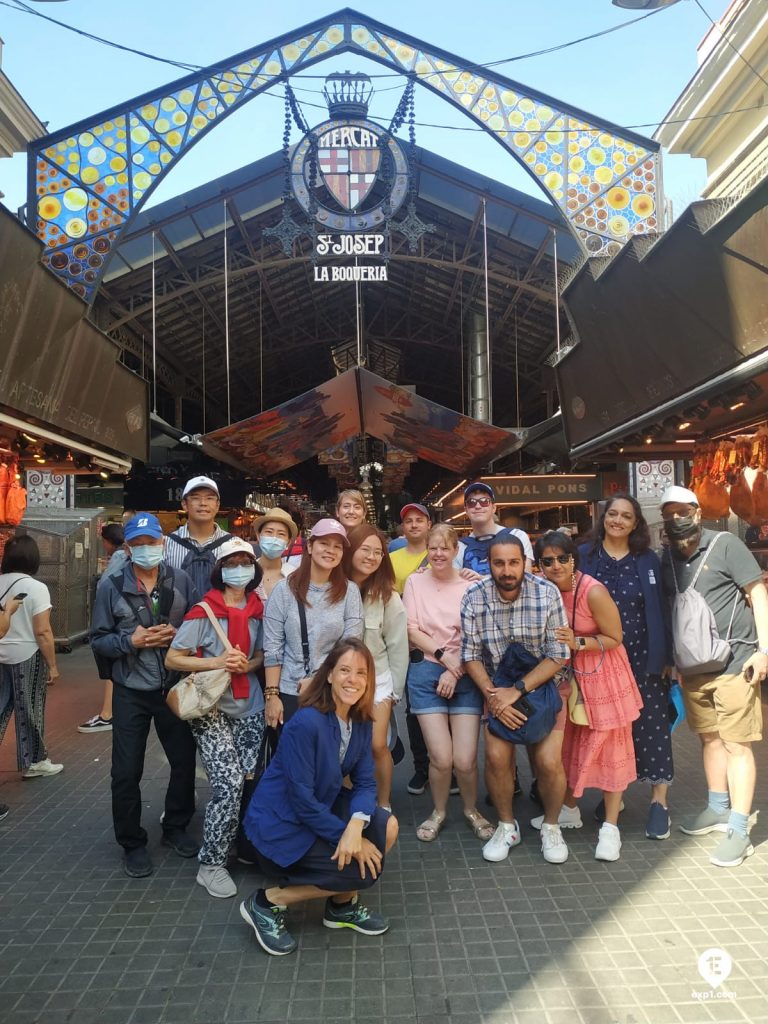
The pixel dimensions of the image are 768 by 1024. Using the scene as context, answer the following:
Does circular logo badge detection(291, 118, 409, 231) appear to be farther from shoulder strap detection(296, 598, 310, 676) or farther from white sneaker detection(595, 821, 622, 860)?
white sneaker detection(595, 821, 622, 860)

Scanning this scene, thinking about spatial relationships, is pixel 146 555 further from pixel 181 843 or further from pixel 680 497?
pixel 680 497

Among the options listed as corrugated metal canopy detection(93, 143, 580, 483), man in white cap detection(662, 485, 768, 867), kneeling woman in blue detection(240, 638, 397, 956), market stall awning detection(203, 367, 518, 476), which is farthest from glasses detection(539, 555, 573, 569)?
corrugated metal canopy detection(93, 143, 580, 483)

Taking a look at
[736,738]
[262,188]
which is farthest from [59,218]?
[736,738]

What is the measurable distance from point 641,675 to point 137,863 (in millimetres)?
2750

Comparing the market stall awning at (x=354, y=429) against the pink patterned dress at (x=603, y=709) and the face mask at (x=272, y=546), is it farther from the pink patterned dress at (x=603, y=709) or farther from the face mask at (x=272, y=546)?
the pink patterned dress at (x=603, y=709)

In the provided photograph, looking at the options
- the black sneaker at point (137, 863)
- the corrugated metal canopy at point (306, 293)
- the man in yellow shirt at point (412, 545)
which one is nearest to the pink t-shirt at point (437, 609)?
the man in yellow shirt at point (412, 545)

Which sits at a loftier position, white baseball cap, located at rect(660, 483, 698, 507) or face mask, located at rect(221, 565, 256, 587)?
white baseball cap, located at rect(660, 483, 698, 507)

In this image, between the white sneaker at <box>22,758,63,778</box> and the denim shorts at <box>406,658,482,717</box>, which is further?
the white sneaker at <box>22,758,63,778</box>

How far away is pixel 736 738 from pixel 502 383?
64.6 feet

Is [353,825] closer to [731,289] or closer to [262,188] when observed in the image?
[731,289]

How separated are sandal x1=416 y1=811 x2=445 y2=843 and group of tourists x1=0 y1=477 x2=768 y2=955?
0.04 feet

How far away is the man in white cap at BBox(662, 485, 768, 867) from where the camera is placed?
3.48m

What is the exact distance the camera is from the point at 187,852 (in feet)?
11.7

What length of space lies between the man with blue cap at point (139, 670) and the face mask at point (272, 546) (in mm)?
513
